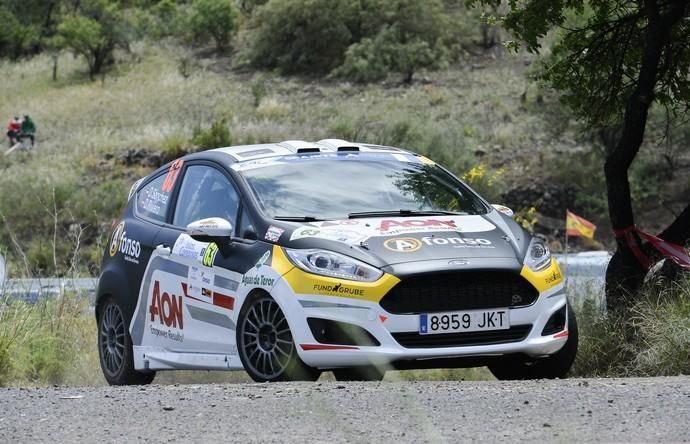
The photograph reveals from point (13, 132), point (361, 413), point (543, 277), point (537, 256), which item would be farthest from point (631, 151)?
point (13, 132)

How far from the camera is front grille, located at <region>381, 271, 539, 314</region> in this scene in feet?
23.4

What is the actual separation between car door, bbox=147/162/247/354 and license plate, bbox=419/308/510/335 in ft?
4.05

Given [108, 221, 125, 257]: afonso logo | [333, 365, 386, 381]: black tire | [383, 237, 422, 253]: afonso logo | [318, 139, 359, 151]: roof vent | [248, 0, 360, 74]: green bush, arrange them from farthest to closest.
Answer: [248, 0, 360, 74]: green bush
[108, 221, 125, 257]: afonso logo
[318, 139, 359, 151]: roof vent
[333, 365, 386, 381]: black tire
[383, 237, 422, 253]: afonso logo

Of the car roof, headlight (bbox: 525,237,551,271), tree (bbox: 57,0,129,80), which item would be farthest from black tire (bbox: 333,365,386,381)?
tree (bbox: 57,0,129,80)

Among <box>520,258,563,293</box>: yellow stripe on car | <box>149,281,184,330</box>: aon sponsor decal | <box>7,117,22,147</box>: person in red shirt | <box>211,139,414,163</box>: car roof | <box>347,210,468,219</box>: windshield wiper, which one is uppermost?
<box>211,139,414,163</box>: car roof

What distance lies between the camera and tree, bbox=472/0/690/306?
34.0 feet

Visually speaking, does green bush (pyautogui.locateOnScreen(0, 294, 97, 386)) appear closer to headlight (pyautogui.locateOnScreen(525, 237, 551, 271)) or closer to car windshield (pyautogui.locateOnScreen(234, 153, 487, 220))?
car windshield (pyautogui.locateOnScreen(234, 153, 487, 220))

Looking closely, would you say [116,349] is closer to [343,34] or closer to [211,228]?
[211,228]

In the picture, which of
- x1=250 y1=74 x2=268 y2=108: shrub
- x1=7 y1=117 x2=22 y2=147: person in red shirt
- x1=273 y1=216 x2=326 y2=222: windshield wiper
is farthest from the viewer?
x1=250 y1=74 x2=268 y2=108: shrub

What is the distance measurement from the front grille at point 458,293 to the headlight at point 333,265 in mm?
170

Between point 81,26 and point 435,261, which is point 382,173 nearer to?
point 435,261

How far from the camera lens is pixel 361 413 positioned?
5.80m

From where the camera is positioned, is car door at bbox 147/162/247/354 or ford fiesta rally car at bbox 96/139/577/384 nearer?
ford fiesta rally car at bbox 96/139/577/384

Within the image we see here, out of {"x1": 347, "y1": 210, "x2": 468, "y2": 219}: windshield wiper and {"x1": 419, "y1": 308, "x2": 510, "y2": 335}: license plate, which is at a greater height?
{"x1": 347, "y1": 210, "x2": 468, "y2": 219}: windshield wiper
